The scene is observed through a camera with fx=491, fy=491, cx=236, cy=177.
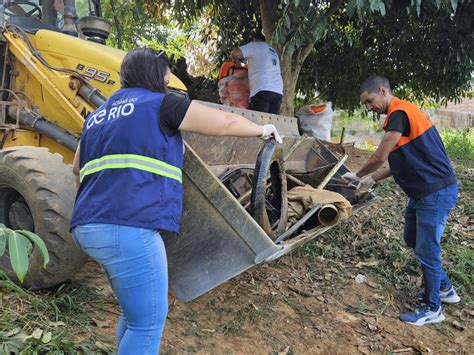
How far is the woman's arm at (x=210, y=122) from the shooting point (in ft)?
6.86

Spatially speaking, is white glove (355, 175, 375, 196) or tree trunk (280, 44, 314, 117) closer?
white glove (355, 175, 375, 196)

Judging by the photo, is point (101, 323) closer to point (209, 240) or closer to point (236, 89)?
point (209, 240)

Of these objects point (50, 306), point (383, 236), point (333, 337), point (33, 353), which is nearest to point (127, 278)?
point (33, 353)

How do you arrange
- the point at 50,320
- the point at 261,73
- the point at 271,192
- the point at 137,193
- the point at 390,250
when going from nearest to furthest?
1. the point at 137,193
2. the point at 50,320
3. the point at 271,192
4. the point at 390,250
5. the point at 261,73

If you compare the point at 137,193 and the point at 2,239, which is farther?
the point at 137,193

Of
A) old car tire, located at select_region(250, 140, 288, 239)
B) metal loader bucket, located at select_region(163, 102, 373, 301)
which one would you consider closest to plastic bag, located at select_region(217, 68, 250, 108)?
old car tire, located at select_region(250, 140, 288, 239)


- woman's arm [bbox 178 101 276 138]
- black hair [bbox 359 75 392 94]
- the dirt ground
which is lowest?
the dirt ground

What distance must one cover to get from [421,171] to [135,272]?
2472mm

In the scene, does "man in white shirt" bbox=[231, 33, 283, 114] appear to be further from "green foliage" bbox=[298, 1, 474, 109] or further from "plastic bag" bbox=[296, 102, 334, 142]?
"green foliage" bbox=[298, 1, 474, 109]

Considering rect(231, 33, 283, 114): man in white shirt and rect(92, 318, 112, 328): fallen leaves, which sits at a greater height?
rect(231, 33, 283, 114): man in white shirt

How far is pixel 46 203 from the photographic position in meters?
2.98

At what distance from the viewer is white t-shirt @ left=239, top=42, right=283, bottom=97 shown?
244 inches

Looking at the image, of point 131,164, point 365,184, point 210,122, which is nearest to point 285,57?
point 365,184

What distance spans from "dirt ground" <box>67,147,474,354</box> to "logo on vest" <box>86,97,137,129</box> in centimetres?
137
